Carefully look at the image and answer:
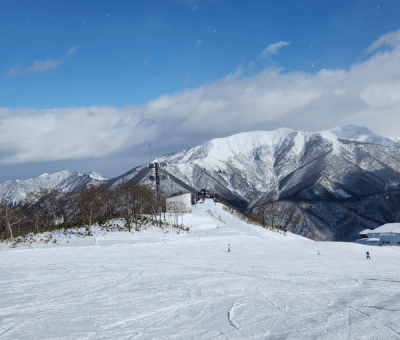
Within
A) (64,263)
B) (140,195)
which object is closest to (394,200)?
(140,195)

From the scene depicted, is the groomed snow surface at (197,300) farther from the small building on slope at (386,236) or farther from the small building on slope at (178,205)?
the small building on slope at (386,236)

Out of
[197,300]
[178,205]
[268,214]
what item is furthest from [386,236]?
[197,300]

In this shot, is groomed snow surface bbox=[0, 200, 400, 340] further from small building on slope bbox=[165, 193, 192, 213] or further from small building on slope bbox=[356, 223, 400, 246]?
small building on slope bbox=[356, 223, 400, 246]

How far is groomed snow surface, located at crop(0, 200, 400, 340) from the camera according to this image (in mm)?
9758

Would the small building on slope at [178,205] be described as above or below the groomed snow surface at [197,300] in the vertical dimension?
above

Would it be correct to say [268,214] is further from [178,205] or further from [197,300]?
[197,300]

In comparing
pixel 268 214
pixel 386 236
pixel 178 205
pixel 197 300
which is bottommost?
pixel 386 236

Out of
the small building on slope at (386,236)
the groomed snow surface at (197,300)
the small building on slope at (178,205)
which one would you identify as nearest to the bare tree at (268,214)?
the small building on slope at (386,236)

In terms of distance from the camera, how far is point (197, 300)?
13422 mm

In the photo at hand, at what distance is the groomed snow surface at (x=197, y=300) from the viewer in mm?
9758

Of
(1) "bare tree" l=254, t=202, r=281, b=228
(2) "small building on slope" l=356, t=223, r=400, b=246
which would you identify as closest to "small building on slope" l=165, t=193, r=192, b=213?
(1) "bare tree" l=254, t=202, r=281, b=228

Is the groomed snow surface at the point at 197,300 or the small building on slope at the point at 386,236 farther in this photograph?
the small building on slope at the point at 386,236

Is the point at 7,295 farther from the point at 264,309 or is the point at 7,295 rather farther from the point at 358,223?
the point at 358,223

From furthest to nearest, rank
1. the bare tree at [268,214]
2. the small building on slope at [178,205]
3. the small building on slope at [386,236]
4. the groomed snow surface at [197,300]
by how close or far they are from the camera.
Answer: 1. the bare tree at [268,214]
2. the small building on slope at [386,236]
3. the small building on slope at [178,205]
4. the groomed snow surface at [197,300]
